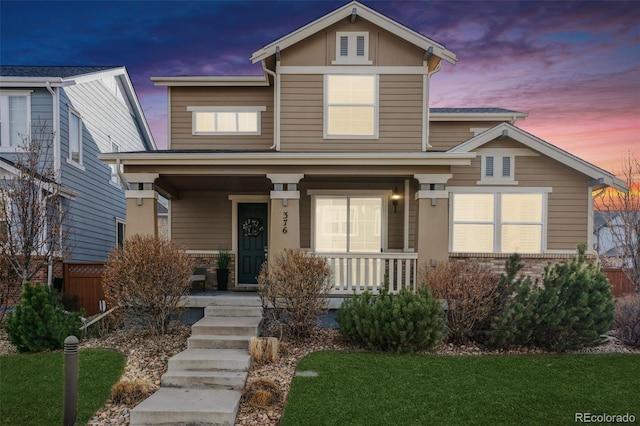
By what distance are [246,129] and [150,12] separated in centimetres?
460

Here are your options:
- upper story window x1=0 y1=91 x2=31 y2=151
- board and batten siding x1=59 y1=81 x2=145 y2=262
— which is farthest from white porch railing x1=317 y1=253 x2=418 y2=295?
upper story window x1=0 y1=91 x2=31 y2=151

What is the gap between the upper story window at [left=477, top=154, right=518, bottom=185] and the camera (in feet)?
35.4

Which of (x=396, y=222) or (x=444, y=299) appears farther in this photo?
(x=396, y=222)

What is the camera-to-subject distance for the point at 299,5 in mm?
11734

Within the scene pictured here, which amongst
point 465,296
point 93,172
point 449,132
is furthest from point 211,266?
point 449,132

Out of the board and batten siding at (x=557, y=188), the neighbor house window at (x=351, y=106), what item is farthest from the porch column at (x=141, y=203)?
the board and batten siding at (x=557, y=188)

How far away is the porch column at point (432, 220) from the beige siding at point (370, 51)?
3.20 meters

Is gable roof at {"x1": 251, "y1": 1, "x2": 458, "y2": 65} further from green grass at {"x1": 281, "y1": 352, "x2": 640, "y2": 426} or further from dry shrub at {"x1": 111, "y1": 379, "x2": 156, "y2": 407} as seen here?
dry shrub at {"x1": 111, "y1": 379, "x2": 156, "y2": 407}

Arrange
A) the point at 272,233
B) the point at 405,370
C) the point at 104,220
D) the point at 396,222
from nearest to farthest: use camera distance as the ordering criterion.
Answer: the point at 405,370 → the point at 272,233 → the point at 396,222 → the point at 104,220

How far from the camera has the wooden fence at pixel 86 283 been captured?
10.6m

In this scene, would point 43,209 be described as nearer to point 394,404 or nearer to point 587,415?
point 394,404

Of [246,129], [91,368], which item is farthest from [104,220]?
[91,368]

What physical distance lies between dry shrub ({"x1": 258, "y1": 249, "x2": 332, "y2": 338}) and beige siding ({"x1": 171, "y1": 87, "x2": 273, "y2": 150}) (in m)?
4.87

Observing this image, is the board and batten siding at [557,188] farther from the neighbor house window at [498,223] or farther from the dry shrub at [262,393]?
the dry shrub at [262,393]
